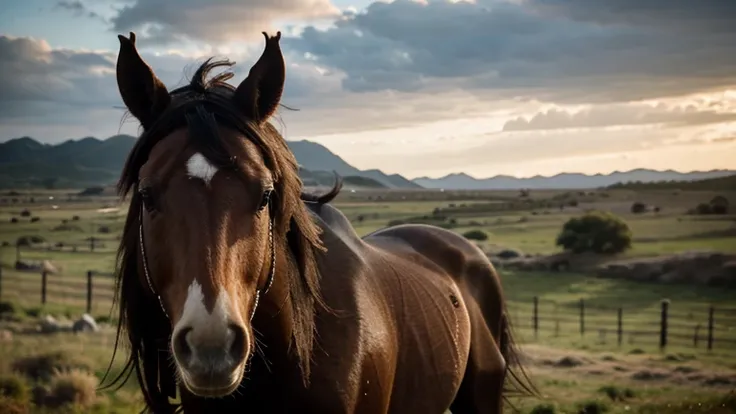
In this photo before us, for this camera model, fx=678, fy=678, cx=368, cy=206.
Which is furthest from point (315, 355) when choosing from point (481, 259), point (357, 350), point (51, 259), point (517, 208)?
point (517, 208)

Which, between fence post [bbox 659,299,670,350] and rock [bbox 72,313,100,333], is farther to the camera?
fence post [bbox 659,299,670,350]

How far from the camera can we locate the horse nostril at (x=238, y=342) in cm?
190

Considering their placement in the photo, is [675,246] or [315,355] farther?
[675,246]

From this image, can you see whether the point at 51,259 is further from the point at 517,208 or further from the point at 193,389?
the point at 517,208

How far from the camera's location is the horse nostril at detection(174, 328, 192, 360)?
1.88 meters

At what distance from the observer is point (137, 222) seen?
2469 millimetres

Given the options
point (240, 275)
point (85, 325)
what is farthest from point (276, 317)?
point (85, 325)

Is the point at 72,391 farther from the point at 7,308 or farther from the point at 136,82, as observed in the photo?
the point at 7,308

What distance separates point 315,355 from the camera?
2598mm

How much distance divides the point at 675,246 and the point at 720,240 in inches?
168

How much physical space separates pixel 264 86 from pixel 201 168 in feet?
1.60

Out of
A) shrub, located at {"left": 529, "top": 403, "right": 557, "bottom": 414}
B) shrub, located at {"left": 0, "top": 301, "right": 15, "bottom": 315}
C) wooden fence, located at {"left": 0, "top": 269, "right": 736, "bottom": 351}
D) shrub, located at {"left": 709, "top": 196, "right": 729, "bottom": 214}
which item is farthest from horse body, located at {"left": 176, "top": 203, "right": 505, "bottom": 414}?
shrub, located at {"left": 709, "top": 196, "right": 729, "bottom": 214}

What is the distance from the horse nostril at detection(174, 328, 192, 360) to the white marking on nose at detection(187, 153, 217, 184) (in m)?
0.49

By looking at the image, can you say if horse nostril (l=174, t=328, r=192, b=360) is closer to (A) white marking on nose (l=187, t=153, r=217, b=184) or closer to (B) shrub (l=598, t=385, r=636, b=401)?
(A) white marking on nose (l=187, t=153, r=217, b=184)
